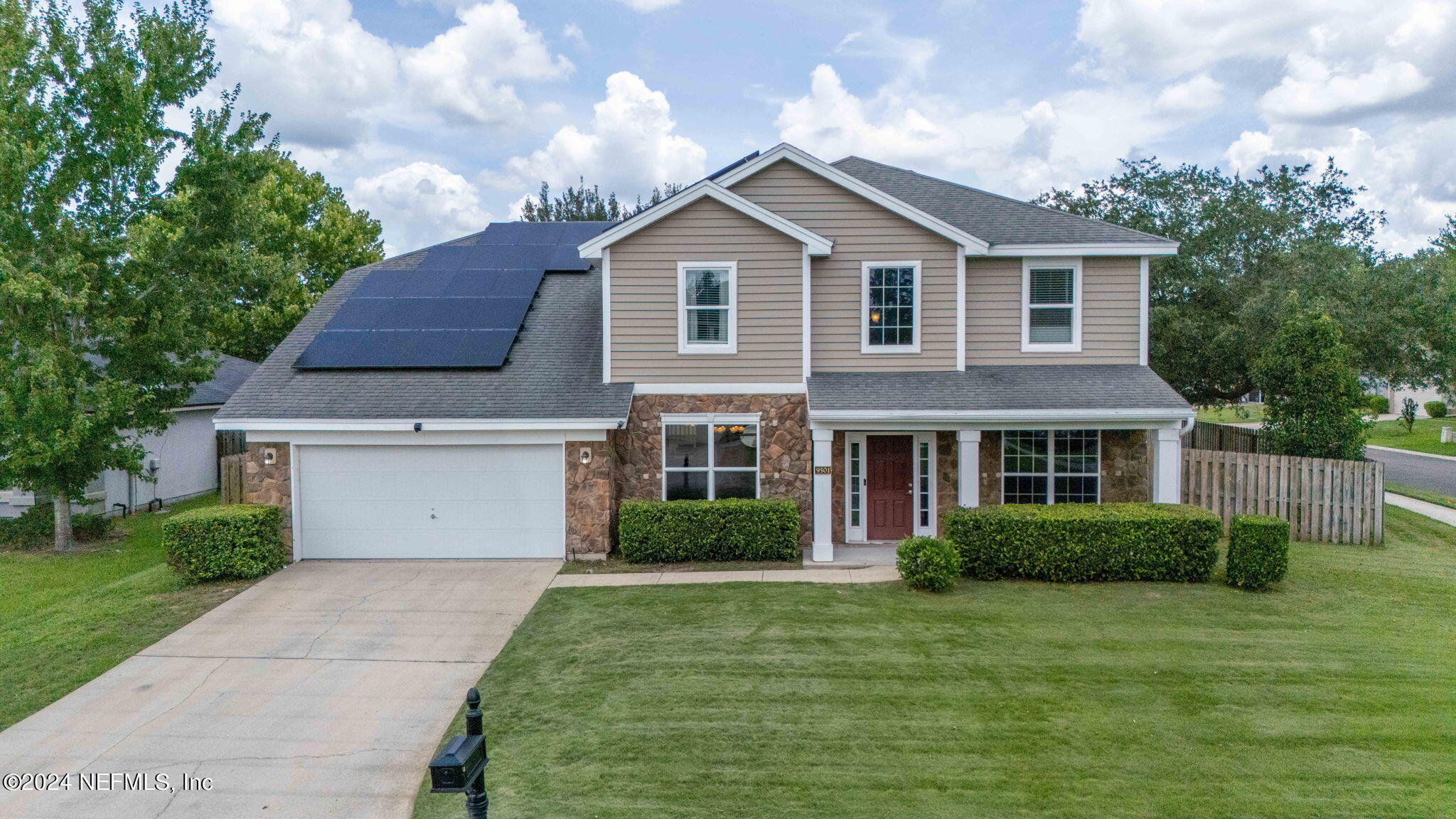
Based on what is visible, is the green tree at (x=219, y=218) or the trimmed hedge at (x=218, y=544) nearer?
the trimmed hedge at (x=218, y=544)

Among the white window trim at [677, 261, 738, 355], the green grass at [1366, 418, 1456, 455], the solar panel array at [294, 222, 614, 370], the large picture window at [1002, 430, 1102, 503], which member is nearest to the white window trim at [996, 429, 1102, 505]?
the large picture window at [1002, 430, 1102, 503]

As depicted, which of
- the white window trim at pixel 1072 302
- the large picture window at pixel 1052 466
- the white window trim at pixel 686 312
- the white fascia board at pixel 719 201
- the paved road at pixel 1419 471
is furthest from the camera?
the paved road at pixel 1419 471

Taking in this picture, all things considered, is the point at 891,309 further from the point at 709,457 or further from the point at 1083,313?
the point at 709,457

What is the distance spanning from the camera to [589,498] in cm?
1236

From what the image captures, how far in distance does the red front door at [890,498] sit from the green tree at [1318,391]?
6.87 metres

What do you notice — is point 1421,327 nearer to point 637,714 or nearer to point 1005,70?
point 1005,70

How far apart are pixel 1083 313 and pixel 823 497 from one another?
559cm

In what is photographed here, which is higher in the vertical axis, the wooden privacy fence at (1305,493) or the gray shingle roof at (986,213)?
the gray shingle roof at (986,213)

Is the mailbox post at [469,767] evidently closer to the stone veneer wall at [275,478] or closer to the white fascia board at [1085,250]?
the stone veneer wall at [275,478]

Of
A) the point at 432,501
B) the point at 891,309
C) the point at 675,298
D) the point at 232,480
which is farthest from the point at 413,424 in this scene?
the point at 891,309

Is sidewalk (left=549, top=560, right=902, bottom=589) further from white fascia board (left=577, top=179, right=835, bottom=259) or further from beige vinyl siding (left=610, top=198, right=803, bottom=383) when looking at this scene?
white fascia board (left=577, top=179, right=835, bottom=259)

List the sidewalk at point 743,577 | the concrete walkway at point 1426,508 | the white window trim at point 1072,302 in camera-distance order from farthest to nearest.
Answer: the concrete walkway at point 1426,508, the white window trim at point 1072,302, the sidewalk at point 743,577

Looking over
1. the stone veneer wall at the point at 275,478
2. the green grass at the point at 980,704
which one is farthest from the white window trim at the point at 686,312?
the stone veneer wall at the point at 275,478

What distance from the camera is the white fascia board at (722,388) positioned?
12.8 m
